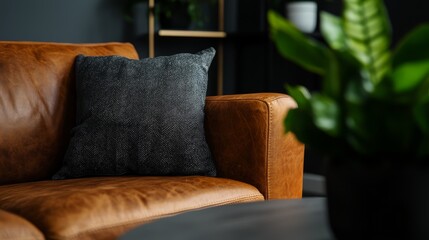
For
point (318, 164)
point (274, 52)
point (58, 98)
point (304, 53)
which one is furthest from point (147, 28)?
point (304, 53)

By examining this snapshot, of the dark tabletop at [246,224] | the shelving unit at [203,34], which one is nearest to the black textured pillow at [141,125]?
the dark tabletop at [246,224]

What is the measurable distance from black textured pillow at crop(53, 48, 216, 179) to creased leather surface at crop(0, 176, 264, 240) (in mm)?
75

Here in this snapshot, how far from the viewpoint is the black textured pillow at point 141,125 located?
1823mm

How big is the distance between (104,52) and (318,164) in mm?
1720

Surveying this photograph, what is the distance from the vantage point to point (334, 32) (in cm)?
81

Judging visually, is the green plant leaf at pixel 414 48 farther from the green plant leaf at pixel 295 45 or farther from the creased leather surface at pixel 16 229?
the creased leather surface at pixel 16 229

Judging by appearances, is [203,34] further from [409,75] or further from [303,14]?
[409,75]

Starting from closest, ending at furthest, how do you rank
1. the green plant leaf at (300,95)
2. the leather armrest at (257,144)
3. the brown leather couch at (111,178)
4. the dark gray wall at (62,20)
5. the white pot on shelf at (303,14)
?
the green plant leaf at (300,95)
the brown leather couch at (111,178)
the leather armrest at (257,144)
the dark gray wall at (62,20)
the white pot on shelf at (303,14)

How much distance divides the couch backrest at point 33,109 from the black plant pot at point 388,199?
1267mm

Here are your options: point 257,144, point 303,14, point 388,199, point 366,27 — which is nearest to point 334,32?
point 366,27

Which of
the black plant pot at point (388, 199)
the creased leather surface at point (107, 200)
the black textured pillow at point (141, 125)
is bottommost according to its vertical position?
the creased leather surface at point (107, 200)

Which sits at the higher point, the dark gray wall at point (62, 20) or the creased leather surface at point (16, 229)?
the dark gray wall at point (62, 20)

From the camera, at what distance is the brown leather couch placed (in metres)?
1.50

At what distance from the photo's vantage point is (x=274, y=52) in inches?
149
